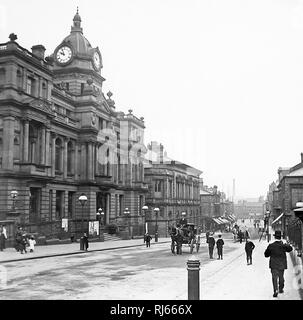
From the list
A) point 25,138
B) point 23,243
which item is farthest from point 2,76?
point 23,243

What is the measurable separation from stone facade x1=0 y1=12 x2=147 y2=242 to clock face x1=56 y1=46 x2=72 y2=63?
0.46 ft

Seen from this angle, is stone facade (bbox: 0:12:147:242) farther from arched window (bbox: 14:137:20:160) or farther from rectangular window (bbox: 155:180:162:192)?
rectangular window (bbox: 155:180:162:192)

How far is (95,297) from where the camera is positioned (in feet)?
41.7

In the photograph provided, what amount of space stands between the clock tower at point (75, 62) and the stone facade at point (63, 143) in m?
0.14

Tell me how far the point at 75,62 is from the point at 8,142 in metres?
25.1

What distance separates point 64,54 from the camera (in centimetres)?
5909

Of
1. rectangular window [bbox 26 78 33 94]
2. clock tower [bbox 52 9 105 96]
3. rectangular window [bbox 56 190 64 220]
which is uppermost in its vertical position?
clock tower [bbox 52 9 105 96]

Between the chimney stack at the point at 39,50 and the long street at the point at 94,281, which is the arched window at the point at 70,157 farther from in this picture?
the long street at the point at 94,281

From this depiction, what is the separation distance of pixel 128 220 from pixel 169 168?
20097 millimetres

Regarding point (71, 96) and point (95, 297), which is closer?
point (95, 297)

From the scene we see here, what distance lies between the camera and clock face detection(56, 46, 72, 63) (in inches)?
2309

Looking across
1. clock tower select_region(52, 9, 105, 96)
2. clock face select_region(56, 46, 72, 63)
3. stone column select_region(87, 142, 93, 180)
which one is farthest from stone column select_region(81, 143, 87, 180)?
clock face select_region(56, 46, 72, 63)

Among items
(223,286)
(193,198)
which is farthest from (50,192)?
(193,198)
